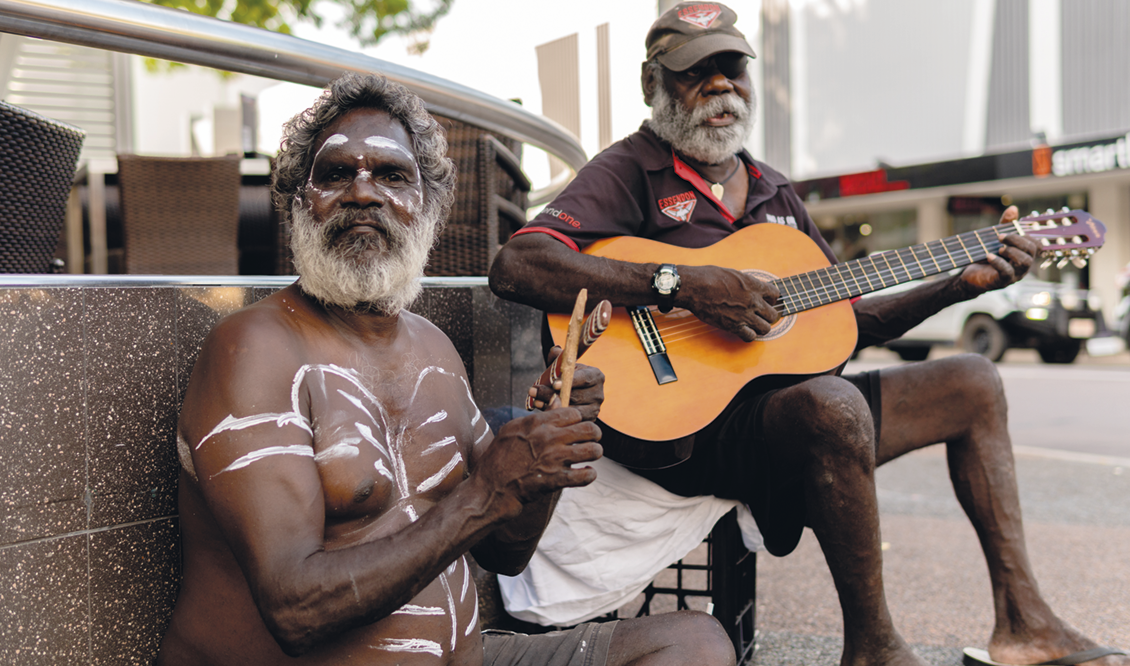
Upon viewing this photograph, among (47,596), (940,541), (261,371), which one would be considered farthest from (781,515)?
(940,541)

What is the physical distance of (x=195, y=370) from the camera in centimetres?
142

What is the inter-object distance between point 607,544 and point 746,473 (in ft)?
1.51

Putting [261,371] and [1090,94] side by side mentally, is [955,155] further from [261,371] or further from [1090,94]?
[261,371]

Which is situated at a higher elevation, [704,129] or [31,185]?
[704,129]

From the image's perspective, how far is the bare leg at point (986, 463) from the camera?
2.32m

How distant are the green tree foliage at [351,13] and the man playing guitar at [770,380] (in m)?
5.57

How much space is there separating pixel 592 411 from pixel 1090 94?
69.2 ft

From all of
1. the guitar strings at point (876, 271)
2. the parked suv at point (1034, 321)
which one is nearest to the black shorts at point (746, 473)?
the guitar strings at point (876, 271)

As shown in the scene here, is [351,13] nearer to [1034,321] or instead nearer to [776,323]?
[776,323]

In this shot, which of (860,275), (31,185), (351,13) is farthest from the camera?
(351,13)

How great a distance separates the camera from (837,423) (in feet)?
6.57

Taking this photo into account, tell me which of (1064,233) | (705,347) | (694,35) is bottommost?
(705,347)

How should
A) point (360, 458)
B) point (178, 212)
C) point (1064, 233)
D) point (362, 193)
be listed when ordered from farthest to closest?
point (178, 212) → point (1064, 233) → point (362, 193) → point (360, 458)

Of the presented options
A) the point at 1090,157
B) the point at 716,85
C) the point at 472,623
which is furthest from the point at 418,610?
the point at 1090,157
